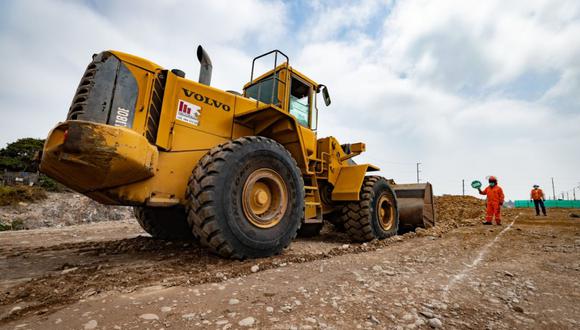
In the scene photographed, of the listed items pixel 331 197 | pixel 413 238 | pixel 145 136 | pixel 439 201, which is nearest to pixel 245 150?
pixel 145 136

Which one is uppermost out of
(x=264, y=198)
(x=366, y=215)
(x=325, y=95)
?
(x=325, y=95)

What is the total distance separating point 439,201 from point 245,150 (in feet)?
40.2

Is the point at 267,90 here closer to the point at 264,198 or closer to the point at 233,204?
the point at 264,198

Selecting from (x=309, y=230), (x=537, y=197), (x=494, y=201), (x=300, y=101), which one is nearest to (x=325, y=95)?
(x=300, y=101)

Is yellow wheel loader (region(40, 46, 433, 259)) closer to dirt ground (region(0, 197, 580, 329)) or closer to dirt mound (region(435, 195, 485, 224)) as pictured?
dirt ground (region(0, 197, 580, 329))

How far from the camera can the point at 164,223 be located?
4828 mm

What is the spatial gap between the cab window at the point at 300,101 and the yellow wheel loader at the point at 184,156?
0.68 m

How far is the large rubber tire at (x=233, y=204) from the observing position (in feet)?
9.54

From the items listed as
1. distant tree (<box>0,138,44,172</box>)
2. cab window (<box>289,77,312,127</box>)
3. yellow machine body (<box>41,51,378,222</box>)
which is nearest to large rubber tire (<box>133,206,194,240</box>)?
yellow machine body (<box>41,51,378,222</box>)

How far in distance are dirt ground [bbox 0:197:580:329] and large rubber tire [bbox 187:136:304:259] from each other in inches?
8.0

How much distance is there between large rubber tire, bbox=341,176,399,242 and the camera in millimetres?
5305

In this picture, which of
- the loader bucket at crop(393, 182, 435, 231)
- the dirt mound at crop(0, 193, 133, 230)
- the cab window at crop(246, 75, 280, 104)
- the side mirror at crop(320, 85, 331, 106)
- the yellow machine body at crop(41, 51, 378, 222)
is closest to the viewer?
the yellow machine body at crop(41, 51, 378, 222)

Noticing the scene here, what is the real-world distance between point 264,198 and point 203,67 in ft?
6.77

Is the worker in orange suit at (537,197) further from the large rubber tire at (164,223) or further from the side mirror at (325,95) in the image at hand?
the large rubber tire at (164,223)
